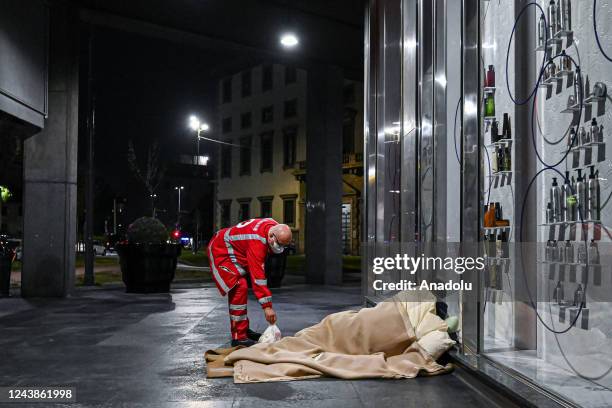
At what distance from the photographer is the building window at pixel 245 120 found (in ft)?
146

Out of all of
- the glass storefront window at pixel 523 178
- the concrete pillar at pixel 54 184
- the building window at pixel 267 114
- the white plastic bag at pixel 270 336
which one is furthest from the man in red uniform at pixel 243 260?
the building window at pixel 267 114

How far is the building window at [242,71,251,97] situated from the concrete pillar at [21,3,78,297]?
3196 cm

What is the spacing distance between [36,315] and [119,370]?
4.89 meters

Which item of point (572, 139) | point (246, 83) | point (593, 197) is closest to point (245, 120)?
point (246, 83)

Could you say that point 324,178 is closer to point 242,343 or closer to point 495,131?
point 242,343

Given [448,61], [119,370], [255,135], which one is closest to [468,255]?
[448,61]

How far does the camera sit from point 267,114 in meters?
42.6

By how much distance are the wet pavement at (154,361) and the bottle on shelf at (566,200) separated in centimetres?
158

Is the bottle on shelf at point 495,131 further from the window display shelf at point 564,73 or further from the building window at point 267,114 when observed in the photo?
the building window at point 267,114

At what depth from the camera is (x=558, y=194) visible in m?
5.32

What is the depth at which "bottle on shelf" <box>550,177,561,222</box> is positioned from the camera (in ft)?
17.4

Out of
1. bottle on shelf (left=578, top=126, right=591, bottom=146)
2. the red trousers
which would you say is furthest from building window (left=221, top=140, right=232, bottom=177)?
bottle on shelf (left=578, top=126, right=591, bottom=146)

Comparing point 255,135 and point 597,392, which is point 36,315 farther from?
→ point 255,135

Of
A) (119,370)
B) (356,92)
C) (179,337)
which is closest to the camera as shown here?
(119,370)
